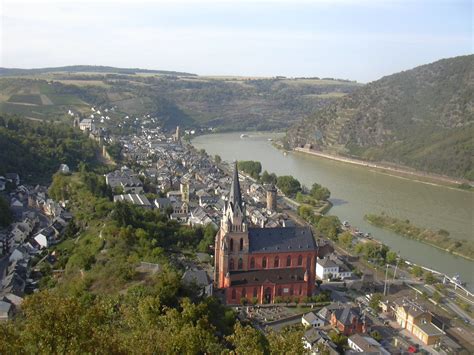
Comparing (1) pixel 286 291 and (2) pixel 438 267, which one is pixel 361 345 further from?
(2) pixel 438 267

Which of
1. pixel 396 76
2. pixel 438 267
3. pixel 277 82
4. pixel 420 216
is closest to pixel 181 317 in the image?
pixel 438 267

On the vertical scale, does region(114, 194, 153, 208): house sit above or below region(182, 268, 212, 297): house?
below

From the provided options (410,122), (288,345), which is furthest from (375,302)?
(410,122)

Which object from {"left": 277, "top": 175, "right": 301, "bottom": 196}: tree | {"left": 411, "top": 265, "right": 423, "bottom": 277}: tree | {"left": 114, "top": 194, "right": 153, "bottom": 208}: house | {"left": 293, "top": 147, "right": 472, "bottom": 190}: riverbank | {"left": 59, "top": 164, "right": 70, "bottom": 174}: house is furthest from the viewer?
{"left": 293, "top": 147, "right": 472, "bottom": 190}: riverbank

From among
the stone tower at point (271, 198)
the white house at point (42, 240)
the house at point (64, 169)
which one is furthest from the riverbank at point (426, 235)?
the house at point (64, 169)

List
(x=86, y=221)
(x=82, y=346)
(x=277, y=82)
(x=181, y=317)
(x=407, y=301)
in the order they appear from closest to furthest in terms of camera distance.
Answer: (x=82, y=346) < (x=181, y=317) < (x=407, y=301) < (x=86, y=221) < (x=277, y=82)

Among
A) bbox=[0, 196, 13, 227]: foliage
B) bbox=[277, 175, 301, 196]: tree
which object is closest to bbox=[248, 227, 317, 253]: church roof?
bbox=[0, 196, 13, 227]: foliage

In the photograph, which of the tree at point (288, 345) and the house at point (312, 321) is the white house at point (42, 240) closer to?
the house at point (312, 321)

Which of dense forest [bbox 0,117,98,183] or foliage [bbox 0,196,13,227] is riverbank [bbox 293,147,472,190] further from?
foliage [bbox 0,196,13,227]
